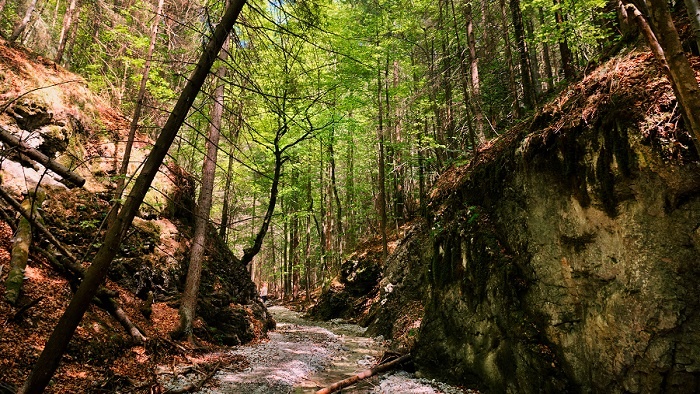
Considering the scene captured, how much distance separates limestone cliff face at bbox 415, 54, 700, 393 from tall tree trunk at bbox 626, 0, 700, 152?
1.19 m

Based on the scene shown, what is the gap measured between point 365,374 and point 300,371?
1539mm

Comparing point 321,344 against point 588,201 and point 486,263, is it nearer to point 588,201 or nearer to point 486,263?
point 486,263

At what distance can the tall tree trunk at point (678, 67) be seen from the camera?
9.36 feet

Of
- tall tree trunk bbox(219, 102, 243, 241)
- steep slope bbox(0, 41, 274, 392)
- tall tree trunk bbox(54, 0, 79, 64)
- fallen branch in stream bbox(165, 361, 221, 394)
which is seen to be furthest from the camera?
tall tree trunk bbox(54, 0, 79, 64)

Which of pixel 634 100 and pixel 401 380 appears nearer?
pixel 634 100

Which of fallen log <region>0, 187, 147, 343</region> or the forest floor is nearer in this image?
fallen log <region>0, 187, 147, 343</region>

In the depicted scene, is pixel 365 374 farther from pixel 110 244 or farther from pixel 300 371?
pixel 110 244

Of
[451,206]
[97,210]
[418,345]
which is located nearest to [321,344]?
[418,345]

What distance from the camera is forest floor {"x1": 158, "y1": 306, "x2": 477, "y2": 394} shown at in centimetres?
641

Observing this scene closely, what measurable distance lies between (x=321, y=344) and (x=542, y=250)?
7.91 m

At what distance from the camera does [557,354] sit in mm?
5004

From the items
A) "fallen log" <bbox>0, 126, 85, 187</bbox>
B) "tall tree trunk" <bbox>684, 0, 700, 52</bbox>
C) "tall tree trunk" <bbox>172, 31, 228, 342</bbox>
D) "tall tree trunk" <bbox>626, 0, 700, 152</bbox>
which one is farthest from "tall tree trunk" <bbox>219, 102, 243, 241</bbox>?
"tall tree trunk" <bbox>684, 0, 700, 52</bbox>

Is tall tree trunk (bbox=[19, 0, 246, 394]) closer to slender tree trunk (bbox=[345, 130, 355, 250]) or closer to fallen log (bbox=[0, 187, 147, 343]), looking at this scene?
fallen log (bbox=[0, 187, 147, 343])


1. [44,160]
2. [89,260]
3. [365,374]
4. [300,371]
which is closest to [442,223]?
[365,374]
